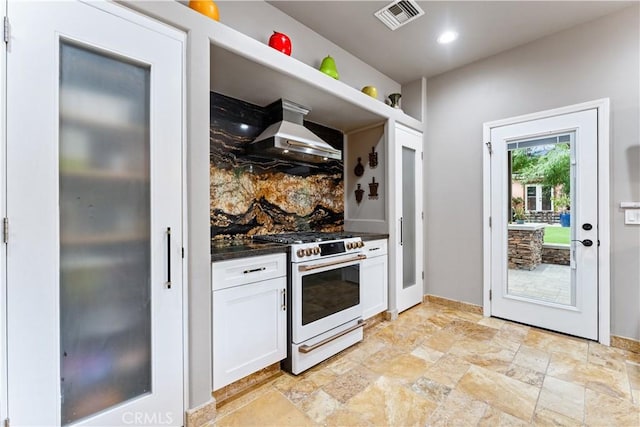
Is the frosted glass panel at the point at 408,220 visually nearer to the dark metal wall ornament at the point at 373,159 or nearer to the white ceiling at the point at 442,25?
the dark metal wall ornament at the point at 373,159

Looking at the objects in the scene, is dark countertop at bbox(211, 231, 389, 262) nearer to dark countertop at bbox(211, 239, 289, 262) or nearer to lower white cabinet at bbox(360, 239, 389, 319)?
dark countertop at bbox(211, 239, 289, 262)

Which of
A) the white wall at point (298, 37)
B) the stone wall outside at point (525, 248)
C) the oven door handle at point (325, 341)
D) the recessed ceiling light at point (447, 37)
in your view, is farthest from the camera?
the stone wall outside at point (525, 248)

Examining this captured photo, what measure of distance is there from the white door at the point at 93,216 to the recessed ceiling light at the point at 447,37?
245cm

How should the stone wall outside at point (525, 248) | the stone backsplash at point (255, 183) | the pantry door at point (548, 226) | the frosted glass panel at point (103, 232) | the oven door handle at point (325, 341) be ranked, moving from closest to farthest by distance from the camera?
the frosted glass panel at point (103, 232) → the oven door handle at point (325, 341) → the stone backsplash at point (255, 183) → the pantry door at point (548, 226) → the stone wall outside at point (525, 248)

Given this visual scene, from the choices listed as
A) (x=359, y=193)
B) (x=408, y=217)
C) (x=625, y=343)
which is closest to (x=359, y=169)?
(x=359, y=193)

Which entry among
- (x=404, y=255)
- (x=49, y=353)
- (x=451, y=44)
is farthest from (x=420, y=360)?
(x=451, y=44)

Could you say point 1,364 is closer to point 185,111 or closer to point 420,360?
point 185,111

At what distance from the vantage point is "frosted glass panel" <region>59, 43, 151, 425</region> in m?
1.26

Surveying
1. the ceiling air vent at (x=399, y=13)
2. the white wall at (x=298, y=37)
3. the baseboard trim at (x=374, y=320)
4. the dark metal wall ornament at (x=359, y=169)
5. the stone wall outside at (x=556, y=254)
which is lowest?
the baseboard trim at (x=374, y=320)

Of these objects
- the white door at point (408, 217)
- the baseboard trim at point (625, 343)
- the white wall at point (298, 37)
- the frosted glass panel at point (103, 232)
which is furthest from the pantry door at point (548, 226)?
the frosted glass panel at point (103, 232)

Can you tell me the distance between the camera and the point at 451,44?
2.88m

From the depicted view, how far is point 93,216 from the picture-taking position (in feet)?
4.34

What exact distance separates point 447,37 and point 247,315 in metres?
3.12

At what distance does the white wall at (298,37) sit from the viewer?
216 centimetres
